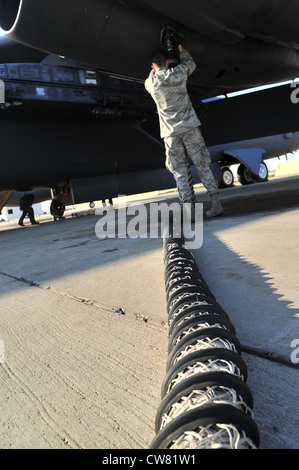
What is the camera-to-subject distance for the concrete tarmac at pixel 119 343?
77cm

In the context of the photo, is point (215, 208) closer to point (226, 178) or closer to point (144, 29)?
point (144, 29)

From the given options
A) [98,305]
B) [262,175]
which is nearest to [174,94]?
[98,305]

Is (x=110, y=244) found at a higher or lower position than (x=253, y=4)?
lower

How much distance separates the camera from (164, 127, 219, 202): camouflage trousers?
3.44 m

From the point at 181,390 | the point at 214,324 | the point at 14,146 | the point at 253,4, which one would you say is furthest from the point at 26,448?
the point at 14,146

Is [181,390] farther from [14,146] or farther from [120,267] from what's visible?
[14,146]

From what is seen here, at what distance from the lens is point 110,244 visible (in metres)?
3.18

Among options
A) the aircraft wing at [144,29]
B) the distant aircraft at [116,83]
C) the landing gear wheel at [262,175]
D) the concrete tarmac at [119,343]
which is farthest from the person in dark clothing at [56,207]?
the landing gear wheel at [262,175]

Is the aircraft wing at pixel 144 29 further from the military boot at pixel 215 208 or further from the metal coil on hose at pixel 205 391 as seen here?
the metal coil on hose at pixel 205 391

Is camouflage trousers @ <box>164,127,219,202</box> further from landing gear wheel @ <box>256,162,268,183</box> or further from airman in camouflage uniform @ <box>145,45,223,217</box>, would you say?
landing gear wheel @ <box>256,162,268,183</box>

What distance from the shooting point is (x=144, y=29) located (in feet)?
10.1

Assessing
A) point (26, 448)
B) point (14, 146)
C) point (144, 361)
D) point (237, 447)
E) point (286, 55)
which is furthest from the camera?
point (14, 146)

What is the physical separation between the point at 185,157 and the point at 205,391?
317 centimetres

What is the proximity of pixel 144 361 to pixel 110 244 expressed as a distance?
2.19 metres
